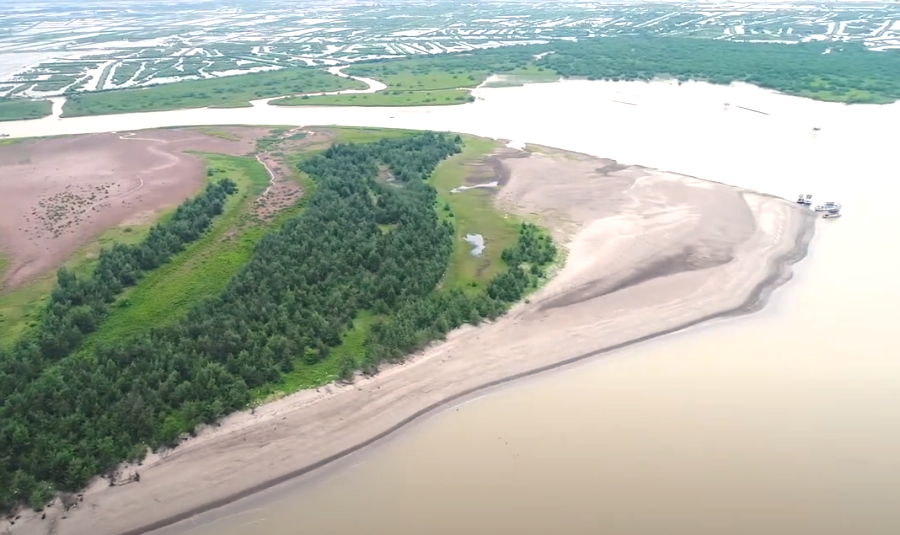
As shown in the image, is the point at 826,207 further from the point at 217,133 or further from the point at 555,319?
the point at 217,133

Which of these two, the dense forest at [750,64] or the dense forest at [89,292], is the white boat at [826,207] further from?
the dense forest at [89,292]

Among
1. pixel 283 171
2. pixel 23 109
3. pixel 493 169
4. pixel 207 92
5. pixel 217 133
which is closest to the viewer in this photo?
pixel 283 171

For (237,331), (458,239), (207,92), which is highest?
(237,331)

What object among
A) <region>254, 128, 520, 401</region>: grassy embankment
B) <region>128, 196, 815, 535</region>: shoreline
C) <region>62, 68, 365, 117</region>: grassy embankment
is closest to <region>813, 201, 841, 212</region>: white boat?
<region>128, 196, 815, 535</region>: shoreline

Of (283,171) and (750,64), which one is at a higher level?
(283,171)

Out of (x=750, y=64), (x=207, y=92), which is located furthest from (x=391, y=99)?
(x=750, y=64)

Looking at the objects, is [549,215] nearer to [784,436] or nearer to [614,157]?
[614,157]

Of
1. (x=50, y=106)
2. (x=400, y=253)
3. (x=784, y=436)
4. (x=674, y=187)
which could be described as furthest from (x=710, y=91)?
(x=50, y=106)

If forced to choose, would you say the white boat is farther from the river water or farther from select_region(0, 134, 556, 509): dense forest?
select_region(0, 134, 556, 509): dense forest

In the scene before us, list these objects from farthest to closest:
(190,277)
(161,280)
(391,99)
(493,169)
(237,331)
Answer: (391,99) < (493,169) < (190,277) < (161,280) < (237,331)
